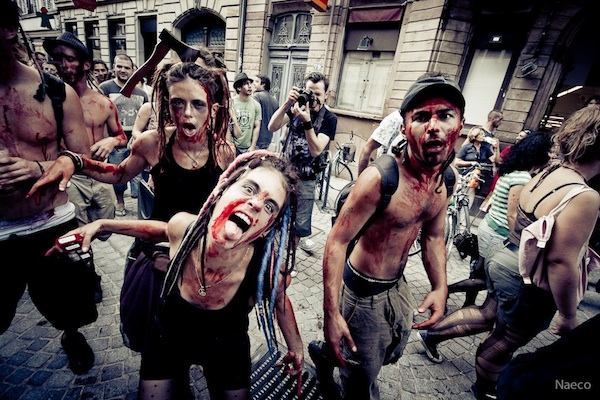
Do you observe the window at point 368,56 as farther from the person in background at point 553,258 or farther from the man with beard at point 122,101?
the person in background at point 553,258

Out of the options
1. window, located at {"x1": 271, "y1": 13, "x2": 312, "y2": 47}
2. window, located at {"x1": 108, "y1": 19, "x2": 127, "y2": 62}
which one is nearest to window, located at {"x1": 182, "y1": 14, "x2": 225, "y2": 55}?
window, located at {"x1": 271, "y1": 13, "x2": 312, "y2": 47}

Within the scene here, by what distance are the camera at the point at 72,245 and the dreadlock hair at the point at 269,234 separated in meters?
0.47

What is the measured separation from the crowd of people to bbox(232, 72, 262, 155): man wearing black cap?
3125 millimetres

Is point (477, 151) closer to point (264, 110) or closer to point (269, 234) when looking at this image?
point (264, 110)

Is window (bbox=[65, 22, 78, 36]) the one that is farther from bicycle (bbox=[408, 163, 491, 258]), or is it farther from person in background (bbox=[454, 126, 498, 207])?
bicycle (bbox=[408, 163, 491, 258])

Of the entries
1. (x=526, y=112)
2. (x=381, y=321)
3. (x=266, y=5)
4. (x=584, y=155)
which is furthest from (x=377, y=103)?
(x=381, y=321)

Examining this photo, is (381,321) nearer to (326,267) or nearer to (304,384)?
(326,267)

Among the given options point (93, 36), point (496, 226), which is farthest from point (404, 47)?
point (93, 36)

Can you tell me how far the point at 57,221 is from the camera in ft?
7.10

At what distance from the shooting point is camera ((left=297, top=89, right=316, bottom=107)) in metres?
3.41

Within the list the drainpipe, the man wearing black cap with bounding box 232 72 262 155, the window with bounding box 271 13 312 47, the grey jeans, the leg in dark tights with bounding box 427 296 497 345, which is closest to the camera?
the grey jeans

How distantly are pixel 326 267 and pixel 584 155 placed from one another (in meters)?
2.02

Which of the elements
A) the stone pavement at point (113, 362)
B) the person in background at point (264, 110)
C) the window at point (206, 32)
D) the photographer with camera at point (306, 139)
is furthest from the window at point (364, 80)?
the stone pavement at point (113, 362)

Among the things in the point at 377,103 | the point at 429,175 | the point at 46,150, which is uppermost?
the point at 377,103
